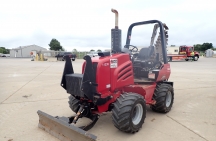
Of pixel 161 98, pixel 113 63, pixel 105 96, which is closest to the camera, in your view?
pixel 105 96

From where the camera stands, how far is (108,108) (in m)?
3.94

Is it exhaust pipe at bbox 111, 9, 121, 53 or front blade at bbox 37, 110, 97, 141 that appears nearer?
front blade at bbox 37, 110, 97, 141

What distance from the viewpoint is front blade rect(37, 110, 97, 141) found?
2934 millimetres

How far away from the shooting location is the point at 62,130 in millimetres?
3381

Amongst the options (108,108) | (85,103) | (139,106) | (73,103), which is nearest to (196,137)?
(139,106)

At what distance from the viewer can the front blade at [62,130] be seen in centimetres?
293

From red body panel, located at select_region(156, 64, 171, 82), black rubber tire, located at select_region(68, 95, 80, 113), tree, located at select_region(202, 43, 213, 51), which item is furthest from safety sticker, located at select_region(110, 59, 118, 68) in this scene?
tree, located at select_region(202, 43, 213, 51)

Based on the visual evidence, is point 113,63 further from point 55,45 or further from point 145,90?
point 55,45

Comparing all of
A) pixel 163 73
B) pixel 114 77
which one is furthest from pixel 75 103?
pixel 163 73

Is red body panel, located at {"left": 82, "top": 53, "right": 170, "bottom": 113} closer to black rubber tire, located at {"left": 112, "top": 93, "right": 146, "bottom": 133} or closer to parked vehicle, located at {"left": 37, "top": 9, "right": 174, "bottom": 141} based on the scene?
parked vehicle, located at {"left": 37, "top": 9, "right": 174, "bottom": 141}

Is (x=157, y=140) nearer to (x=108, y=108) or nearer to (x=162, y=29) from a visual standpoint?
(x=108, y=108)

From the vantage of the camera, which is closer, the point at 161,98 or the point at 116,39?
the point at 116,39

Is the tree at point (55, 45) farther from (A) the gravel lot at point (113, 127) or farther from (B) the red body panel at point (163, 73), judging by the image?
(B) the red body panel at point (163, 73)

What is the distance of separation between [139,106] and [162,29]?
239cm
